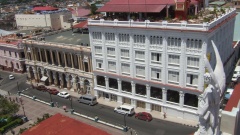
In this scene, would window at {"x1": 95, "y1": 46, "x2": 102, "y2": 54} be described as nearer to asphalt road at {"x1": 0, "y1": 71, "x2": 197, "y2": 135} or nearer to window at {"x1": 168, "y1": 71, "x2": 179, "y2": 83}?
asphalt road at {"x1": 0, "y1": 71, "x2": 197, "y2": 135}

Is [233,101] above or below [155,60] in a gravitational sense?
below

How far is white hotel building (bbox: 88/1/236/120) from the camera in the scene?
145 ft

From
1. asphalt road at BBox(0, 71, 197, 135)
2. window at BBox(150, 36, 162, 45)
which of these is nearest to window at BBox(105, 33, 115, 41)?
window at BBox(150, 36, 162, 45)

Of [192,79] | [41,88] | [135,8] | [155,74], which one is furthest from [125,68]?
[41,88]

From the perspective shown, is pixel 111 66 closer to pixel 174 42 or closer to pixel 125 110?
pixel 125 110

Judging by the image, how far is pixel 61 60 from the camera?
68.6m

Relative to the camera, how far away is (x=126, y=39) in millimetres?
51031

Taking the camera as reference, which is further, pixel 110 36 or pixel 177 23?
pixel 110 36

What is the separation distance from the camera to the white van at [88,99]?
194 ft

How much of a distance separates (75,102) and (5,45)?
125ft

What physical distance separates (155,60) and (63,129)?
22.8m

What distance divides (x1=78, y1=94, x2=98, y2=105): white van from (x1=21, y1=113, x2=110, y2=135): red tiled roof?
69.0 ft

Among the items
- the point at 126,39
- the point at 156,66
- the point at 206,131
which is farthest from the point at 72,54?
the point at 206,131

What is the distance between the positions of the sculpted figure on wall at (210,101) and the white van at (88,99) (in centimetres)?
4152
